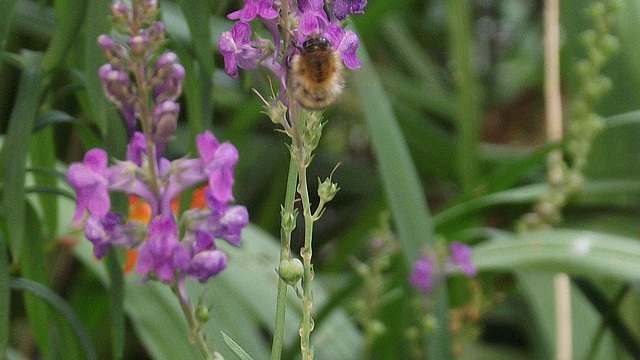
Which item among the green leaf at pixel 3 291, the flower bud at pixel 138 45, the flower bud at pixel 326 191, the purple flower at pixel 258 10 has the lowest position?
the green leaf at pixel 3 291

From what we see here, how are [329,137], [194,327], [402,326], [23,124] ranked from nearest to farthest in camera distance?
[194,327] < [23,124] < [402,326] < [329,137]

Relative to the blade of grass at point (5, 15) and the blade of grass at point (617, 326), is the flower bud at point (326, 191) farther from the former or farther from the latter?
the blade of grass at point (617, 326)

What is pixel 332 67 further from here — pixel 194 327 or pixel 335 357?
pixel 335 357

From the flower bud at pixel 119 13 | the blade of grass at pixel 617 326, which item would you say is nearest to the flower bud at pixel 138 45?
the flower bud at pixel 119 13

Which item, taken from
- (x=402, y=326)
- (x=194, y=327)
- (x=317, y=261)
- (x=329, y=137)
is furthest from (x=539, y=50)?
(x=194, y=327)

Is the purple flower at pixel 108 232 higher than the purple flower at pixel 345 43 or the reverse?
the reverse

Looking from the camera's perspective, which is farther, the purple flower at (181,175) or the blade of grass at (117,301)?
the blade of grass at (117,301)
